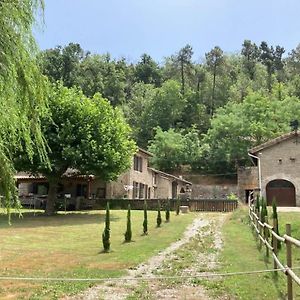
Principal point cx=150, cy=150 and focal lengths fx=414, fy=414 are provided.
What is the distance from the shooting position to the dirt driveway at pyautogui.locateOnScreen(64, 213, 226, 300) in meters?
8.22

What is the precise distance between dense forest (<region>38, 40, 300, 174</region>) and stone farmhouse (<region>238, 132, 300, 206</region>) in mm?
14570

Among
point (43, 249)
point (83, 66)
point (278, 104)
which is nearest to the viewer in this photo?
point (43, 249)

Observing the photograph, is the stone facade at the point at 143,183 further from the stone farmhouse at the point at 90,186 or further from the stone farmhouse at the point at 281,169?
the stone farmhouse at the point at 281,169

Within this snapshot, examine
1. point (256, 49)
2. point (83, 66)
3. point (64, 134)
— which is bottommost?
point (64, 134)

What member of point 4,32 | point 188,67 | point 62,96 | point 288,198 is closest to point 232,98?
point 188,67

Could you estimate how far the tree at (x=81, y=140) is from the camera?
26.8 meters

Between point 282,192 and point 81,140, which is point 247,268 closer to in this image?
point 81,140

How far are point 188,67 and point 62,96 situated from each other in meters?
54.2

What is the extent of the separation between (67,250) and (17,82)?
32.9ft

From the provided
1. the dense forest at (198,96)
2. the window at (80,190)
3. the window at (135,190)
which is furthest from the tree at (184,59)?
the window at (80,190)

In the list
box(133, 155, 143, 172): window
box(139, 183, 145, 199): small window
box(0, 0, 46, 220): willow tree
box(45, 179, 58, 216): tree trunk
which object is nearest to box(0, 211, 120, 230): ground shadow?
box(45, 179, 58, 216): tree trunk

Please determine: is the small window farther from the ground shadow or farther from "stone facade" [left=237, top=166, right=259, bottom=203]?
the ground shadow

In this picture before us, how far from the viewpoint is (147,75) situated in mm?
84625

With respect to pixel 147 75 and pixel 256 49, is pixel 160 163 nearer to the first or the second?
pixel 147 75
